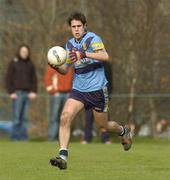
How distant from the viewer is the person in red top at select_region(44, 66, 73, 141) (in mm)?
18828

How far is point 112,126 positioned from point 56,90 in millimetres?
7246

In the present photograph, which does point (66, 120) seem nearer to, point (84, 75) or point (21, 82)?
point (84, 75)

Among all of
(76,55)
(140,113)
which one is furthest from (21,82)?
(76,55)

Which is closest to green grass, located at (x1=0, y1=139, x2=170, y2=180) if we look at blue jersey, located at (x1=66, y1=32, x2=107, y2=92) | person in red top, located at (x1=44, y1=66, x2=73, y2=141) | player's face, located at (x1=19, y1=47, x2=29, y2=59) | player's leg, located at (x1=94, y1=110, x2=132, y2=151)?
player's leg, located at (x1=94, y1=110, x2=132, y2=151)

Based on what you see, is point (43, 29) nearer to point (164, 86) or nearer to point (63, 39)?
point (63, 39)

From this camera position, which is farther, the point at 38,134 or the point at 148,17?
the point at 38,134

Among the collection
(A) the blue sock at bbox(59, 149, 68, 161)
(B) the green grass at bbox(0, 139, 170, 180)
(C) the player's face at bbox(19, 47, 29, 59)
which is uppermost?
(C) the player's face at bbox(19, 47, 29, 59)

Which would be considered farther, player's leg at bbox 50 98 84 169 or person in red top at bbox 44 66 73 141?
person in red top at bbox 44 66 73 141

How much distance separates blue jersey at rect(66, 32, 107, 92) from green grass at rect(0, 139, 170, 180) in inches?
41.7

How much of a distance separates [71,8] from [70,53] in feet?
39.8

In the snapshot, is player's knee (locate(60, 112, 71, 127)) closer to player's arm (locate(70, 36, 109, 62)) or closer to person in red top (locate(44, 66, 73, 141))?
player's arm (locate(70, 36, 109, 62))

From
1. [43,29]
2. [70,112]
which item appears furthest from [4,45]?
[70,112]

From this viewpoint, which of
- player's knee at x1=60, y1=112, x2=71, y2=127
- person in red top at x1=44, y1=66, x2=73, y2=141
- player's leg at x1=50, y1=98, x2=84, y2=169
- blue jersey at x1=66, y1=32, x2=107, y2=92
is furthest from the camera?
person in red top at x1=44, y1=66, x2=73, y2=141

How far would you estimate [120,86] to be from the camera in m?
21.5
